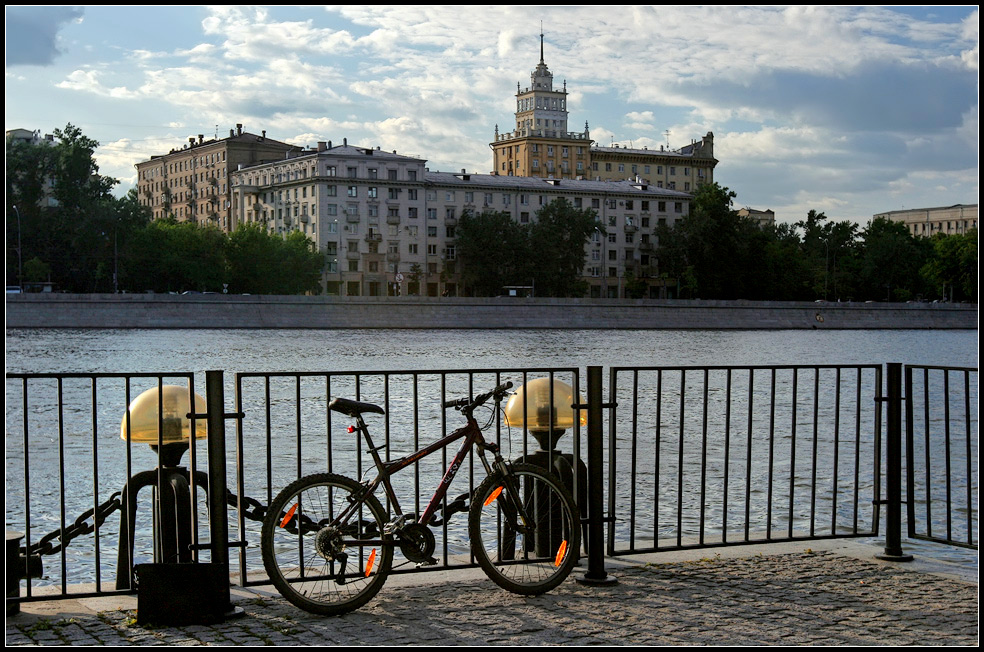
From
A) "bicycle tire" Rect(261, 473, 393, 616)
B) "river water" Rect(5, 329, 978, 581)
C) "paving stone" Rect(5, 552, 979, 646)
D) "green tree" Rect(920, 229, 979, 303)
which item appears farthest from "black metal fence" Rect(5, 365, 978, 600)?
"green tree" Rect(920, 229, 979, 303)

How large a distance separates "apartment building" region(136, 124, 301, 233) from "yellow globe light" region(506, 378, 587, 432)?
13531 centimetres

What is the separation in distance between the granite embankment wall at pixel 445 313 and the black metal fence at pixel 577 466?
50.6 meters

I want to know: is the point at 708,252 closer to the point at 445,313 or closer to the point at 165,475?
the point at 445,313

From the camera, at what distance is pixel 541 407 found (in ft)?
21.9

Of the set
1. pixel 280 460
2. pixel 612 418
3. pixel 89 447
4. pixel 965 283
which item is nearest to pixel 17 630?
pixel 612 418

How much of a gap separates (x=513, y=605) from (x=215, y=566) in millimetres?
1408

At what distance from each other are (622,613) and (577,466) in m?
1.02

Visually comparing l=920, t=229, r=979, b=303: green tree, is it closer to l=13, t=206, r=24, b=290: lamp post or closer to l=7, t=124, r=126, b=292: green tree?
l=7, t=124, r=126, b=292: green tree

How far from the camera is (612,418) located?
6.36m

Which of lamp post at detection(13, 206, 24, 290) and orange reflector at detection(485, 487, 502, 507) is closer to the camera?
orange reflector at detection(485, 487, 502, 507)

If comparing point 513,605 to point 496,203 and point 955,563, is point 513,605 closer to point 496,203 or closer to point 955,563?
point 955,563

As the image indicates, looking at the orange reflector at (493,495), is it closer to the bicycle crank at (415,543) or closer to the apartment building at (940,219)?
the bicycle crank at (415,543)

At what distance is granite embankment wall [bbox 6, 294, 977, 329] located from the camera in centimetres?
7919

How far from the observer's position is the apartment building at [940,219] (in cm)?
17138
